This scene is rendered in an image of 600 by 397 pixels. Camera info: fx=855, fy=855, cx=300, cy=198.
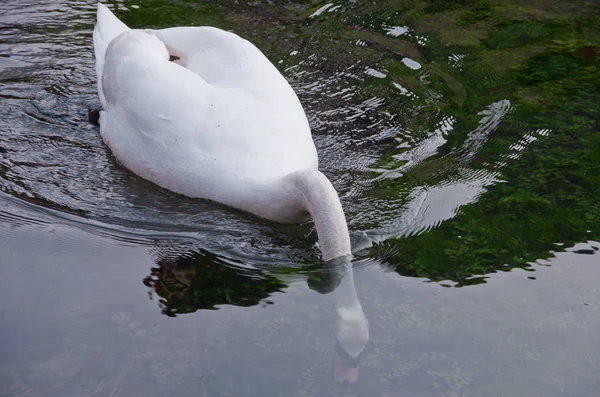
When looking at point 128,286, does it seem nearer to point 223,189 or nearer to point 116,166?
point 223,189

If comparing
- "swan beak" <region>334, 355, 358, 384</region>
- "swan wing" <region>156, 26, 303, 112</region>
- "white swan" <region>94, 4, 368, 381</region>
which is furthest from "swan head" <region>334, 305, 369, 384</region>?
"swan wing" <region>156, 26, 303, 112</region>

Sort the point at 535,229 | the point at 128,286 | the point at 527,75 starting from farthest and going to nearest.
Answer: the point at 527,75, the point at 535,229, the point at 128,286

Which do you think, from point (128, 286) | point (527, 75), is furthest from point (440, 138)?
point (128, 286)

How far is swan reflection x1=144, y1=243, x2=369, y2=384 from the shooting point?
14.0ft

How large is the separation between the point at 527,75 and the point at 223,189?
3.49m

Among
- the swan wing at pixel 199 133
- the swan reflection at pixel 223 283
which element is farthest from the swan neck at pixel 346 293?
the swan wing at pixel 199 133

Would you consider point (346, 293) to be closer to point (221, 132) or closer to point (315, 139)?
point (221, 132)

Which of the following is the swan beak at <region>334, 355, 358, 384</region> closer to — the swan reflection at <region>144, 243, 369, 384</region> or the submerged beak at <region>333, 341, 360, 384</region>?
the submerged beak at <region>333, 341, 360, 384</region>

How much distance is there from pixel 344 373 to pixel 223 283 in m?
0.96

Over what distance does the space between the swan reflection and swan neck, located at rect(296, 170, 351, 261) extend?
0.07 meters

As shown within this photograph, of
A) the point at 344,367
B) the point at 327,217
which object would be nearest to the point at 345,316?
the point at 344,367

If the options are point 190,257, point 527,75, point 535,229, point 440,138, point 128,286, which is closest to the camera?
point 128,286

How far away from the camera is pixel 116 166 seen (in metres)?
5.70

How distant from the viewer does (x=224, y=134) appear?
4938 millimetres
